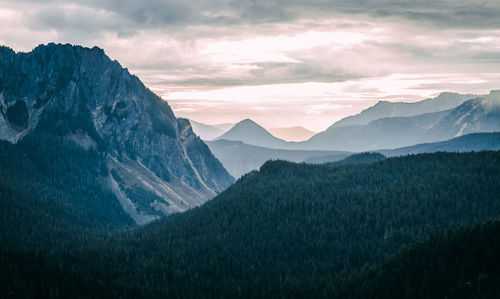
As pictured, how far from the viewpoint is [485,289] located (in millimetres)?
166000

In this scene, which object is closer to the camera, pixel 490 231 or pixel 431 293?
pixel 431 293

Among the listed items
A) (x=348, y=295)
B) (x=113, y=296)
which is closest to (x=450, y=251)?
(x=348, y=295)

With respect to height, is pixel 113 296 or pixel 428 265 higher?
pixel 428 265

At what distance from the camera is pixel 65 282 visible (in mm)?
198500

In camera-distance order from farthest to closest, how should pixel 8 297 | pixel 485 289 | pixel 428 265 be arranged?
pixel 428 265
pixel 8 297
pixel 485 289

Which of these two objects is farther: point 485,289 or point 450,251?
point 450,251

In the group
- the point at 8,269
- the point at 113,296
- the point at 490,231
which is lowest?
the point at 113,296

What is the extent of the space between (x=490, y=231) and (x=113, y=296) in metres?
154

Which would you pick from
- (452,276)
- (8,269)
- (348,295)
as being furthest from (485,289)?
(8,269)

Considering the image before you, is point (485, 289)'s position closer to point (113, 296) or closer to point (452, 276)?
point (452, 276)

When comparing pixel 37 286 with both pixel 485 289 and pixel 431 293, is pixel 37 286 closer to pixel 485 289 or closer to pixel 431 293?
pixel 431 293

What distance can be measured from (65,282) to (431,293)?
465 feet

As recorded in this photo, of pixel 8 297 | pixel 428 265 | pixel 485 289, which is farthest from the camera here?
pixel 428 265

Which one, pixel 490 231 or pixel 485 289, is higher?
pixel 490 231
